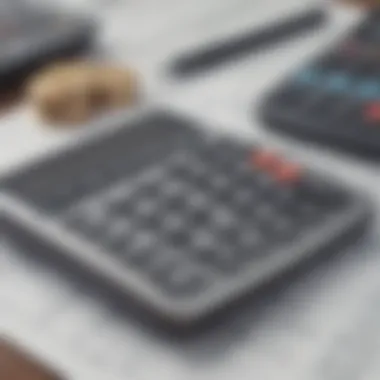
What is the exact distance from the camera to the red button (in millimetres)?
450

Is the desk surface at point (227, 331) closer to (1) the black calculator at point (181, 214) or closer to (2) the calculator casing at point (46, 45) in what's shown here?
(1) the black calculator at point (181, 214)

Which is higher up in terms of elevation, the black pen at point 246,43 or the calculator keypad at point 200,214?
the black pen at point 246,43

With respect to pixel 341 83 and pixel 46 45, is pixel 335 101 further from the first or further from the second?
pixel 46 45

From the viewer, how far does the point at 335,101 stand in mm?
469

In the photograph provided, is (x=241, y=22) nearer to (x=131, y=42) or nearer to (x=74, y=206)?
(x=131, y=42)

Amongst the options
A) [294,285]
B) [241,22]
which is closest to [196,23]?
[241,22]

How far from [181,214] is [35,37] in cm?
21

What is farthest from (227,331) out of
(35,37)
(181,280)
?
(35,37)

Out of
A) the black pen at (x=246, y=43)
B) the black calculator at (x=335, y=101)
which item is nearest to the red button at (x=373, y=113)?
the black calculator at (x=335, y=101)

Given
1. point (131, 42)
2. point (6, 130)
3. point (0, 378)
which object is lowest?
point (0, 378)

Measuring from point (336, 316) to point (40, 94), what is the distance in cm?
21

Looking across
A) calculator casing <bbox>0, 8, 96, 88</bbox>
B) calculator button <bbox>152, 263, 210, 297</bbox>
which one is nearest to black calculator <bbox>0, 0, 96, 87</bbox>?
calculator casing <bbox>0, 8, 96, 88</bbox>

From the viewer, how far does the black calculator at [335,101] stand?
0.45 meters

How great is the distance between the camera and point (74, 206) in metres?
0.39
